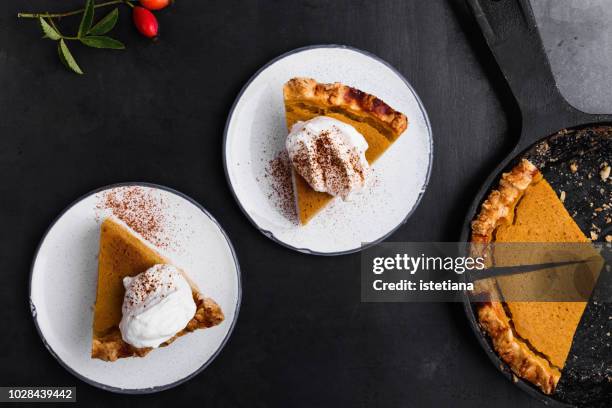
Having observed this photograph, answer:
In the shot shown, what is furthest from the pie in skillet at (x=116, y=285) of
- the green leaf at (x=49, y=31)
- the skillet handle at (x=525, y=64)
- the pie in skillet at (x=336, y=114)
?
the skillet handle at (x=525, y=64)

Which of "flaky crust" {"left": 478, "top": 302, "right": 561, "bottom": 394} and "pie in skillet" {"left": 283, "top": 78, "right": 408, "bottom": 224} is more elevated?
"pie in skillet" {"left": 283, "top": 78, "right": 408, "bottom": 224}

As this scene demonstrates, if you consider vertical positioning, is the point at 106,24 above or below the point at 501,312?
above

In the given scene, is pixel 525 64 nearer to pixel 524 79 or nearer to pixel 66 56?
pixel 524 79

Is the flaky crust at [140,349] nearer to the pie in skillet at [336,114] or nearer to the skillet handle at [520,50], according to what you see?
the pie in skillet at [336,114]

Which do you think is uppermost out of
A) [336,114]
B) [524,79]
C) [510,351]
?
[524,79]

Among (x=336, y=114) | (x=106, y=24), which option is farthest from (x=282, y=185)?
(x=106, y=24)

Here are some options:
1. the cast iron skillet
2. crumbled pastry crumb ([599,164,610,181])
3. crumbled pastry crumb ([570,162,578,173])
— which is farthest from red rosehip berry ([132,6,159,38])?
crumbled pastry crumb ([599,164,610,181])

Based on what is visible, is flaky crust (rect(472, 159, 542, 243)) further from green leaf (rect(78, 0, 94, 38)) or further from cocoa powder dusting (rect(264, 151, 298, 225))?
green leaf (rect(78, 0, 94, 38))
